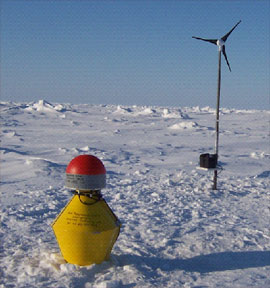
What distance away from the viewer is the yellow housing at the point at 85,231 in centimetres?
325

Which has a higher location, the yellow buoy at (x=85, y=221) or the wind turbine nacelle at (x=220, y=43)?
the wind turbine nacelle at (x=220, y=43)

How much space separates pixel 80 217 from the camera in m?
3.28

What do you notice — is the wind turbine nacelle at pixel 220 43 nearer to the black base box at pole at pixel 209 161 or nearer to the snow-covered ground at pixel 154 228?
the black base box at pole at pixel 209 161

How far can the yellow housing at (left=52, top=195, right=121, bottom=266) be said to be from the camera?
325 centimetres

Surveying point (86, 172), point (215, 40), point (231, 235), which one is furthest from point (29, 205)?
point (215, 40)

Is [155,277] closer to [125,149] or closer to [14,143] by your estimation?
[125,149]

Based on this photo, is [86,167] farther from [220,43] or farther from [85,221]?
[220,43]

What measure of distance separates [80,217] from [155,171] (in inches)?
216

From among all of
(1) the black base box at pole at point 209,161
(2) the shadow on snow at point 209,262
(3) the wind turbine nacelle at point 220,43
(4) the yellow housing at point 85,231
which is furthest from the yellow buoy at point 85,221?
(3) the wind turbine nacelle at point 220,43

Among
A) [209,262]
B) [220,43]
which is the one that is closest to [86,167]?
[209,262]

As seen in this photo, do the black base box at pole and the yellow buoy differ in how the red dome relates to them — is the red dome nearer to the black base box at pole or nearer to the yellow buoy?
the yellow buoy

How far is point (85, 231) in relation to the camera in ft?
10.6

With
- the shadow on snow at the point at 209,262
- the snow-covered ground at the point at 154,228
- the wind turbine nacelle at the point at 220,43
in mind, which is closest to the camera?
the snow-covered ground at the point at 154,228

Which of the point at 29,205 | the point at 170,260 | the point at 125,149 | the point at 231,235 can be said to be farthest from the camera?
the point at 125,149
